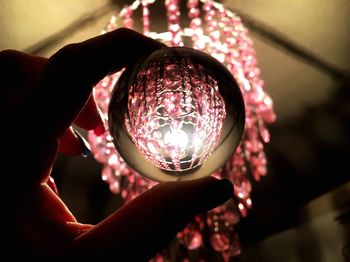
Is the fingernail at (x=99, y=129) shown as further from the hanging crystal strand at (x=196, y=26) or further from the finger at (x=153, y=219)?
the hanging crystal strand at (x=196, y=26)

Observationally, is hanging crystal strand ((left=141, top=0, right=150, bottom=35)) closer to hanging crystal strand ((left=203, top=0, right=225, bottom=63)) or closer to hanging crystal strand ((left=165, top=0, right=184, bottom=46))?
hanging crystal strand ((left=165, top=0, right=184, bottom=46))

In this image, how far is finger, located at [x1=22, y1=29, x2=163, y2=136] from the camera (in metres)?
0.37

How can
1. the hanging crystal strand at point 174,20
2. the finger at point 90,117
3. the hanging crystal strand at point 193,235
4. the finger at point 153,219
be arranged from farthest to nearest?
the hanging crystal strand at point 193,235 → the hanging crystal strand at point 174,20 → the finger at point 90,117 → the finger at point 153,219

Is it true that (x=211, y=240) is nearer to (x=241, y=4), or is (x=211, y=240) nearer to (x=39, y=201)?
(x=241, y=4)

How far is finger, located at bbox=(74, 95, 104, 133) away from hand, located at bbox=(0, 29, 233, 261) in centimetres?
7

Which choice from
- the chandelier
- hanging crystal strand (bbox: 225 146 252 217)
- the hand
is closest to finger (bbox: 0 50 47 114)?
the hand

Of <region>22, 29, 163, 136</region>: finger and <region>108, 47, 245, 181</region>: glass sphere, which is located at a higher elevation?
<region>22, 29, 163, 136</region>: finger

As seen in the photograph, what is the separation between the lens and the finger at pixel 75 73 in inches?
14.7

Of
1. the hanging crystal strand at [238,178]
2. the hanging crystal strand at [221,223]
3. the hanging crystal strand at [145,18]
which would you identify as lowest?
the hanging crystal strand at [221,223]

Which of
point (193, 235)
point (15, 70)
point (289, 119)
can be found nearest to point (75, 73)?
point (15, 70)

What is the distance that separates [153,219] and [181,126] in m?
0.12

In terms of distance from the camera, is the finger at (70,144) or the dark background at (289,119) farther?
the dark background at (289,119)

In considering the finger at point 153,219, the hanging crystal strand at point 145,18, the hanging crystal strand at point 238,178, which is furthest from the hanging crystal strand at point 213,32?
the finger at point 153,219

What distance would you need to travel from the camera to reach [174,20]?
1737mm
